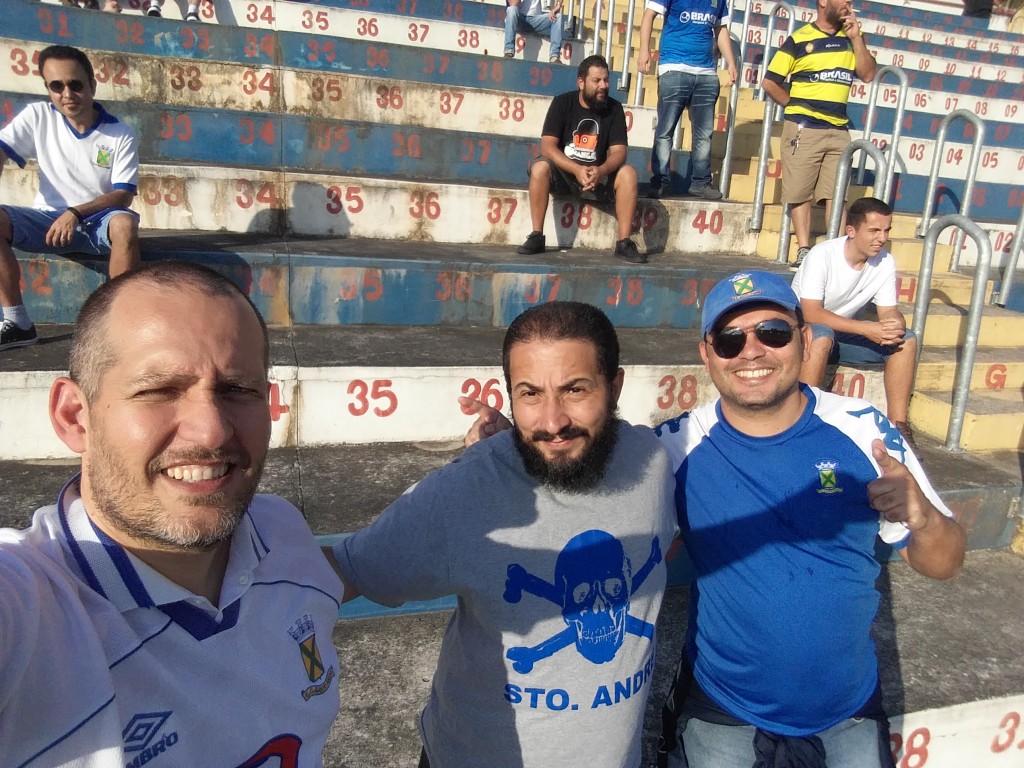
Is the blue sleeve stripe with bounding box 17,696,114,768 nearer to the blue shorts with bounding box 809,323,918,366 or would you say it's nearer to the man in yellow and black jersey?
the blue shorts with bounding box 809,323,918,366

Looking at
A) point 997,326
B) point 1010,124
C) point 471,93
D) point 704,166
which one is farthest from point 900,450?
point 1010,124

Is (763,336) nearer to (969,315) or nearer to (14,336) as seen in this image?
→ (969,315)

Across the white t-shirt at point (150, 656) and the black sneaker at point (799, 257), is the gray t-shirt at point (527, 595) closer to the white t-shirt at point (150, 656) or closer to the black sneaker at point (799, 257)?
the white t-shirt at point (150, 656)

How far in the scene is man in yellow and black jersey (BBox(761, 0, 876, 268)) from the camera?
5.09 m

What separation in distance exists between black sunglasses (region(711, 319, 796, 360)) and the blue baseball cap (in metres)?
0.05

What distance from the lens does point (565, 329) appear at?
1.51m

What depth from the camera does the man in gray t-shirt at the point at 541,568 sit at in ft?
4.73

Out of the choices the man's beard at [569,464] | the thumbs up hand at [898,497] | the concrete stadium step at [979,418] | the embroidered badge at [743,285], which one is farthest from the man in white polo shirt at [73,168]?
the concrete stadium step at [979,418]

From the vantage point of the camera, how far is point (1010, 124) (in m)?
8.13

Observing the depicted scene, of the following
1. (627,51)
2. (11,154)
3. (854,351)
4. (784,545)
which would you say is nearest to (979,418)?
(854,351)

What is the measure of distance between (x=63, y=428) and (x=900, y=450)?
5.96ft

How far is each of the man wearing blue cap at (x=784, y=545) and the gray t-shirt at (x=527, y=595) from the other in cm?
36

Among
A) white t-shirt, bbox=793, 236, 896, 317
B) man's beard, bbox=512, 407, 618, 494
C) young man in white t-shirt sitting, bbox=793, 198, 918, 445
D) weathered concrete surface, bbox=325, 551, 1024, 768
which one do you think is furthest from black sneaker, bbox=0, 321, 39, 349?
white t-shirt, bbox=793, 236, 896, 317

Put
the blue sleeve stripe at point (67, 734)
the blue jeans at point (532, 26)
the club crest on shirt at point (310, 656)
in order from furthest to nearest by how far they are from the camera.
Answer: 1. the blue jeans at point (532, 26)
2. the club crest on shirt at point (310, 656)
3. the blue sleeve stripe at point (67, 734)
